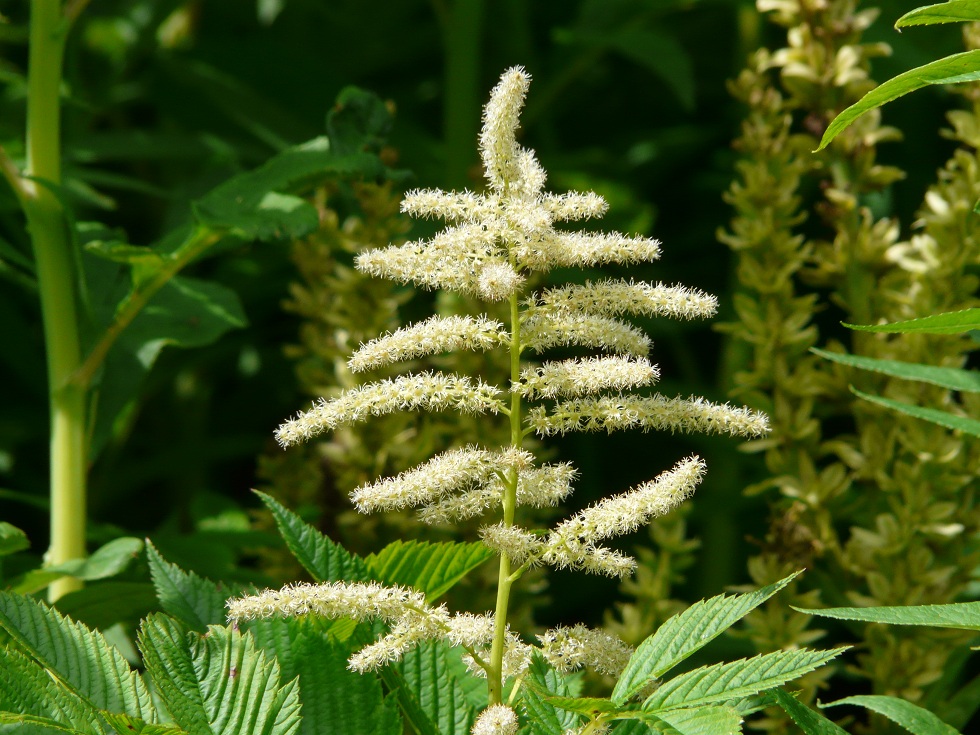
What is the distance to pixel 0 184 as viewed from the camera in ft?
4.04

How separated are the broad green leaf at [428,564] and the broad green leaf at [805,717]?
0.66ft

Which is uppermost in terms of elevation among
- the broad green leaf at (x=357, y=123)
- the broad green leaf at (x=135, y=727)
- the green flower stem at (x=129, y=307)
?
the broad green leaf at (x=357, y=123)

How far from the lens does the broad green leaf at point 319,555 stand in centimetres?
75

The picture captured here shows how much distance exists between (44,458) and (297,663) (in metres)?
1.36

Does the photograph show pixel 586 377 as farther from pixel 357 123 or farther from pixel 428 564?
pixel 357 123

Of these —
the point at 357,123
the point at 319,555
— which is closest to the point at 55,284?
the point at 357,123

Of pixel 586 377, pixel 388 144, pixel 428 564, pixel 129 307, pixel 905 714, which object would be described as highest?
pixel 388 144

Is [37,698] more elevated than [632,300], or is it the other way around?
[632,300]

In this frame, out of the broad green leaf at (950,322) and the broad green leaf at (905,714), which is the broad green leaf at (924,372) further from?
the broad green leaf at (905,714)

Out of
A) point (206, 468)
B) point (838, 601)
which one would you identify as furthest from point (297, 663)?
point (206, 468)

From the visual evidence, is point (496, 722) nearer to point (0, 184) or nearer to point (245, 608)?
point (245, 608)

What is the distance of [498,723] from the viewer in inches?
24.0

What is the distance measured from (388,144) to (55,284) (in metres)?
0.71

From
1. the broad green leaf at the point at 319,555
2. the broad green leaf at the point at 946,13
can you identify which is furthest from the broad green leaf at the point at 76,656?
the broad green leaf at the point at 946,13
